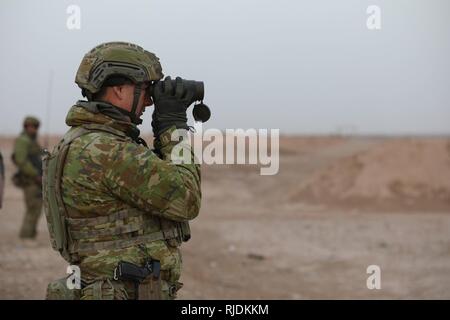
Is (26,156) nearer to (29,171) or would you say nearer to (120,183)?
(29,171)

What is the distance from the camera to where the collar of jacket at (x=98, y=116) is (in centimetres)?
284

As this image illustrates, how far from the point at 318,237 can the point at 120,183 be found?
10.3 m

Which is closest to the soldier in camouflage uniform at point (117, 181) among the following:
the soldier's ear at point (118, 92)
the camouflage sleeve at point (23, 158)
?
the soldier's ear at point (118, 92)

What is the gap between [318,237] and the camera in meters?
12.7

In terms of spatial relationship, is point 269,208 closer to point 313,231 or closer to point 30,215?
point 313,231

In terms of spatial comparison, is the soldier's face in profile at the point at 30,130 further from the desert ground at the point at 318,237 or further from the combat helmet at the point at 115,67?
the combat helmet at the point at 115,67

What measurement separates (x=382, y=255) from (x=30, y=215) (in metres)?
5.48

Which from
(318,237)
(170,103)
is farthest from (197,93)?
(318,237)

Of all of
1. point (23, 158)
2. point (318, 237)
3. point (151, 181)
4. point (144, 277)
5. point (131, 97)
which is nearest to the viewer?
point (151, 181)

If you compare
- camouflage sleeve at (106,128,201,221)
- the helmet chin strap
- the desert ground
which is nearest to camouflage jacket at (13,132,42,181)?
the desert ground

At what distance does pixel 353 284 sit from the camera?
8.88 meters

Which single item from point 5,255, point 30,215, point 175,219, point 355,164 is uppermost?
point 355,164

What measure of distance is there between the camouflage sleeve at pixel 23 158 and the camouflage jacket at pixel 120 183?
25.2 feet
